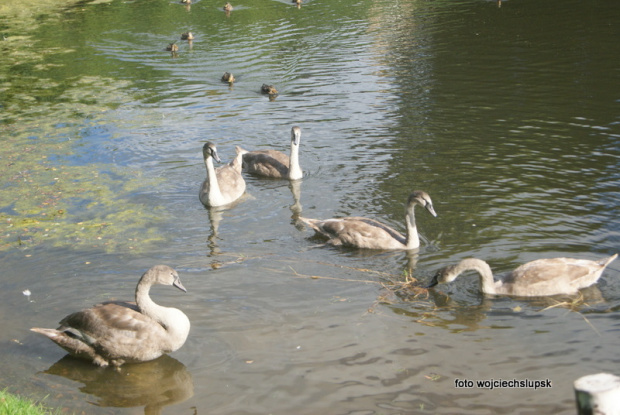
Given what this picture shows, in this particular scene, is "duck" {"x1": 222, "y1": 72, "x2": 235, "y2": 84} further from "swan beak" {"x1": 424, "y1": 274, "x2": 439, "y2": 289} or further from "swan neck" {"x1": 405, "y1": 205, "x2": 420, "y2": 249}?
"swan beak" {"x1": 424, "y1": 274, "x2": 439, "y2": 289}

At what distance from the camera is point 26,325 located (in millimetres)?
11234

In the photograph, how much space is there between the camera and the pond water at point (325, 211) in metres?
9.64

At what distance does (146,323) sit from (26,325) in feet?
7.85

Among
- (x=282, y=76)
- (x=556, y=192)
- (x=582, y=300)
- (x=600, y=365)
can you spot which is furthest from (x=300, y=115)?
(x=600, y=365)

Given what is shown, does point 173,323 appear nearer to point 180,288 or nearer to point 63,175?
point 180,288

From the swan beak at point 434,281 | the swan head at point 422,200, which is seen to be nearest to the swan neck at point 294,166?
the swan head at point 422,200

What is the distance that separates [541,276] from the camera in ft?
37.4

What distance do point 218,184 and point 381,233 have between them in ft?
15.8

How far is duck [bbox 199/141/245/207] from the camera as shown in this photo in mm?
16406

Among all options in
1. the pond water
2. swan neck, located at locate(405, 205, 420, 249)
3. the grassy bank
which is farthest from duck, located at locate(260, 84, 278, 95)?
the grassy bank

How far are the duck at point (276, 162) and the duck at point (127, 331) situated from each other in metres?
7.92

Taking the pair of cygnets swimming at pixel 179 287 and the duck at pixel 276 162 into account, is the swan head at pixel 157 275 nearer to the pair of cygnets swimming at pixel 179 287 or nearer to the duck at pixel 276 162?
the pair of cygnets swimming at pixel 179 287

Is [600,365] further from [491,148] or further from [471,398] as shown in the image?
[491,148]

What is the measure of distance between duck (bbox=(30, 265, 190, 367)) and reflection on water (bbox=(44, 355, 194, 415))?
16cm
